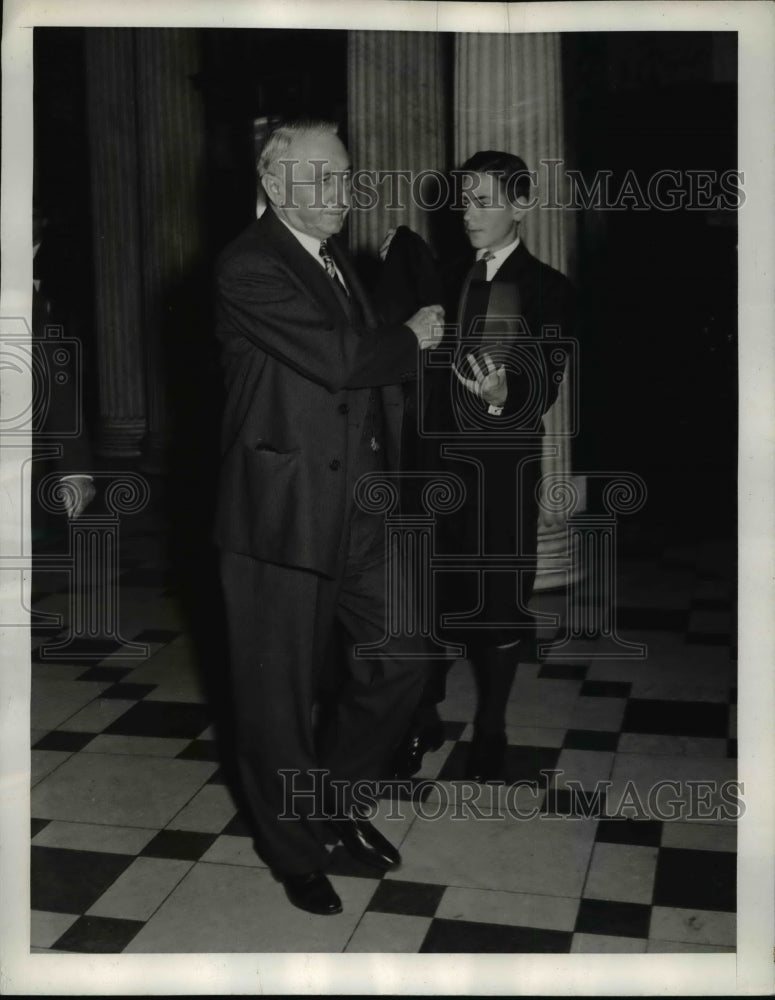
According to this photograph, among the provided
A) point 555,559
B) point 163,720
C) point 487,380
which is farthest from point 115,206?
point 487,380

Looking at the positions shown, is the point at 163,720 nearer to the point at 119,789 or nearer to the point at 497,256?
the point at 119,789

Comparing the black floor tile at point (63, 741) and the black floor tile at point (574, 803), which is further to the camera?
the black floor tile at point (63, 741)

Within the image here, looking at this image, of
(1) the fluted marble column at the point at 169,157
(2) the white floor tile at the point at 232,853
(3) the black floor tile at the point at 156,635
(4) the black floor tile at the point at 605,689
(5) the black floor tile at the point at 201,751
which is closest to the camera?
(2) the white floor tile at the point at 232,853

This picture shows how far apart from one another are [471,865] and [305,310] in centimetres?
141

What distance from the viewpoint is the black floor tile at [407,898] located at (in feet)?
9.08

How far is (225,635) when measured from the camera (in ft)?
9.08

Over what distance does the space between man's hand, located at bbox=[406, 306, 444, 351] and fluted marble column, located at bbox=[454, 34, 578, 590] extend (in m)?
2.13

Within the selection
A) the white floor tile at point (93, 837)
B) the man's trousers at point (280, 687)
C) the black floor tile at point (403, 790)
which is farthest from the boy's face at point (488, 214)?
the white floor tile at point (93, 837)

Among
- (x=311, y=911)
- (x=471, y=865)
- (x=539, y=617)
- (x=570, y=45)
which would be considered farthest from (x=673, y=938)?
(x=570, y=45)

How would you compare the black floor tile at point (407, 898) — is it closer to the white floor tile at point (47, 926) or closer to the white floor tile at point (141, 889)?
the white floor tile at point (141, 889)

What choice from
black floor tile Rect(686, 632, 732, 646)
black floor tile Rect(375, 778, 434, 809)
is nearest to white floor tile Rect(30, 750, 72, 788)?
black floor tile Rect(375, 778, 434, 809)

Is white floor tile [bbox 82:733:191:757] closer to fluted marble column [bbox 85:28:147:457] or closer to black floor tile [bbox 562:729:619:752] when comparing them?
black floor tile [bbox 562:729:619:752]

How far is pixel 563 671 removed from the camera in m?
4.60

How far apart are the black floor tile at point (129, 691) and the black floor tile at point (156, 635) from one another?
58 cm
